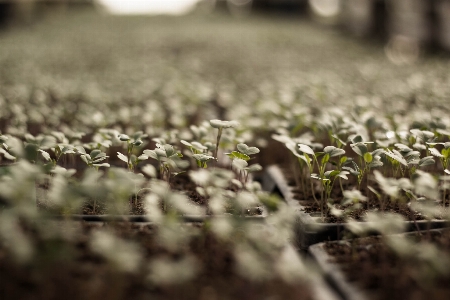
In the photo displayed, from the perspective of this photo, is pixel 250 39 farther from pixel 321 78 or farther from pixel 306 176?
pixel 306 176

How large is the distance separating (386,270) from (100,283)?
90cm

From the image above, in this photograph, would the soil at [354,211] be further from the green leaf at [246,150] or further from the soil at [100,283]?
the soil at [100,283]

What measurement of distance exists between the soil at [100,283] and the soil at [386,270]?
9.7 inches

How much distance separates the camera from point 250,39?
11.8 metres

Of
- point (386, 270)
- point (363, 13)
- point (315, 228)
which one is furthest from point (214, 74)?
point (363, 13)

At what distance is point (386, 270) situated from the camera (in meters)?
1.59

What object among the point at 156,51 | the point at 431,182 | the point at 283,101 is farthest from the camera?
the point at 156,51

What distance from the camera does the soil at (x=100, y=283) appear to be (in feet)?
4.58

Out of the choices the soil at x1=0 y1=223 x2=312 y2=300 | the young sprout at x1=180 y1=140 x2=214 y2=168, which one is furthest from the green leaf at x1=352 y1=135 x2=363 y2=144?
the soil at x1=0 y1=223 x2=312 y2=300

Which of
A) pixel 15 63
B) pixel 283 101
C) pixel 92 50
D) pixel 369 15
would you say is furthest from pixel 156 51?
pixel 369 15

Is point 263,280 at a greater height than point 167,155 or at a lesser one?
lesser

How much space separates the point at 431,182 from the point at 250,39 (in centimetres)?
1051

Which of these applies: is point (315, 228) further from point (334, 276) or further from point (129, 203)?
point (129, 203)

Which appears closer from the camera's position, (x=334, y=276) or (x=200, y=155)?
(x=334, y=276)
